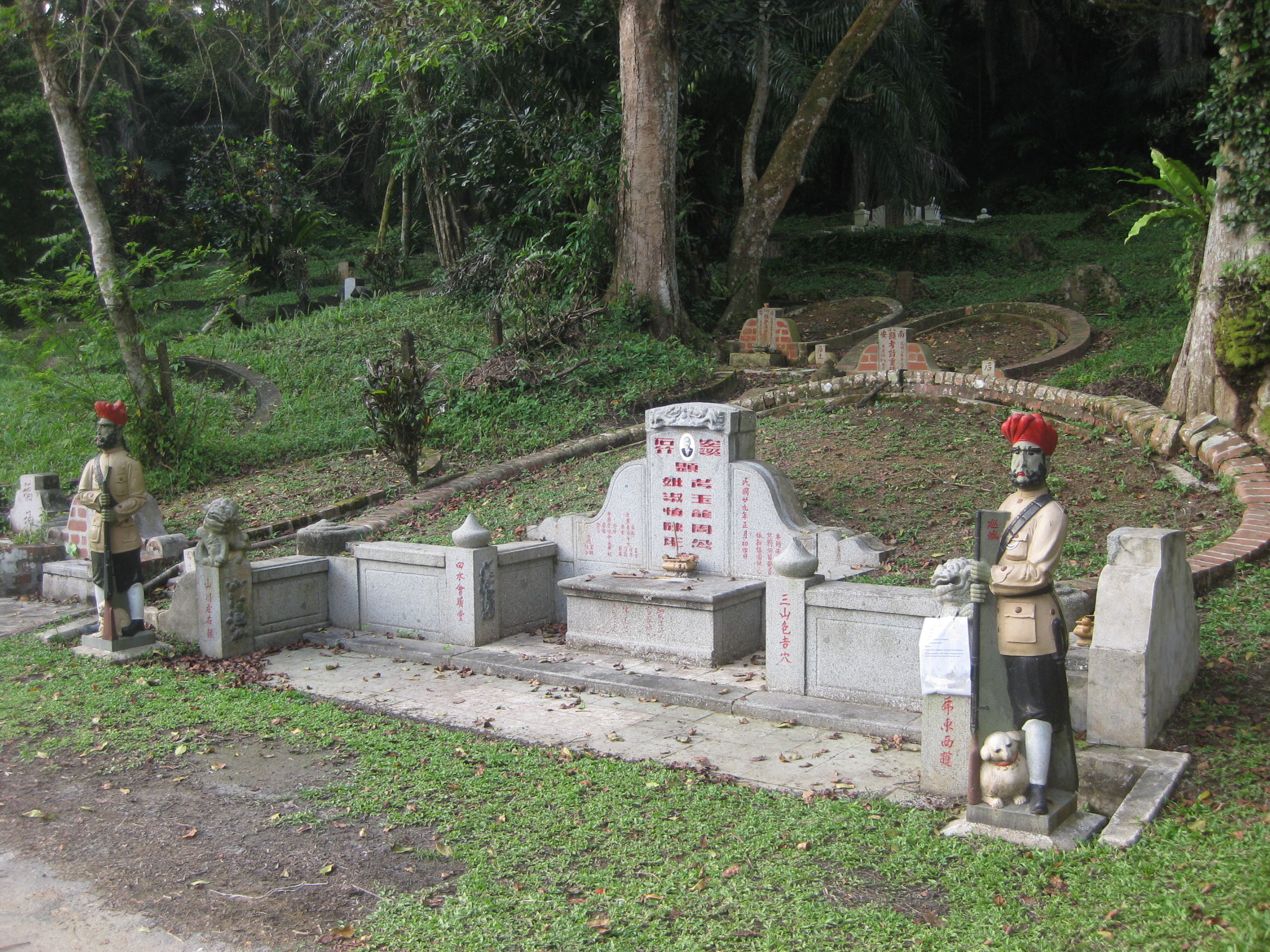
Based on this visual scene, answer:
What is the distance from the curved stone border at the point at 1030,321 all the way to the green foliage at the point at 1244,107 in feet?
13.7

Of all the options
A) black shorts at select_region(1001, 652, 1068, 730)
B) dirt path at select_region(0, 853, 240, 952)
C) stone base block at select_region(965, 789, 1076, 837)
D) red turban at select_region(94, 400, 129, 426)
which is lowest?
dirt path at select_region(0, 853, 240, 952)

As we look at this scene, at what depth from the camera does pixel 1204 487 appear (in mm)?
9305

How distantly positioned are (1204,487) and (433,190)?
1832cm

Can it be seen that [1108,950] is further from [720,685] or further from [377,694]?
[377,694]

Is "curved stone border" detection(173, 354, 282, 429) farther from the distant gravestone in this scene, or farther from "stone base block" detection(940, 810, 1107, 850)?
"stone base block" detection(940, 810, 1107, 850)

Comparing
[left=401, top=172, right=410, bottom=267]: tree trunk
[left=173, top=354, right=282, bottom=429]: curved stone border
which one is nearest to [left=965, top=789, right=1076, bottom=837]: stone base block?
[left=173, top=354, right=282, bottom=429]: curved stone border

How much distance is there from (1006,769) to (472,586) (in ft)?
15.9

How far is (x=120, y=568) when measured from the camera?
27.8ft

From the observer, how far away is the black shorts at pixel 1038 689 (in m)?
4.63

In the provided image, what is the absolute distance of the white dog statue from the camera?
15.1 ft

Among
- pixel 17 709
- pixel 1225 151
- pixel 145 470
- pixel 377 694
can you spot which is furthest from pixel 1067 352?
pixel 17 709

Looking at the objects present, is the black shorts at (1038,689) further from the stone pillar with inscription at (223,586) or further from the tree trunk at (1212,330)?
the tree trunk at (1212,330)

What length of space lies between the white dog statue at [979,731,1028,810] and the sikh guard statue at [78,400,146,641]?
668 cm

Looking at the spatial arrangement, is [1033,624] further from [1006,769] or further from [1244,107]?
[1244,107]
